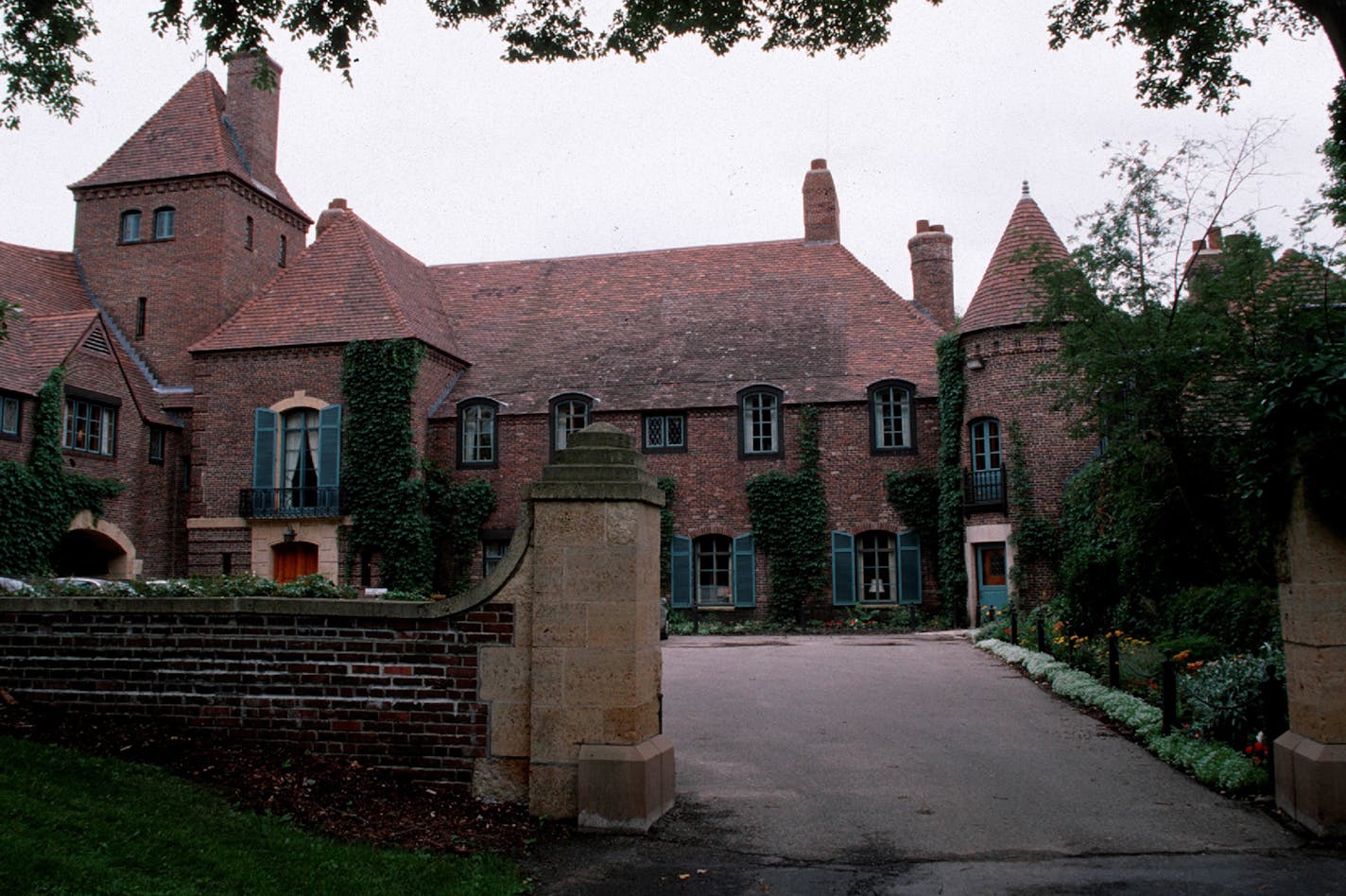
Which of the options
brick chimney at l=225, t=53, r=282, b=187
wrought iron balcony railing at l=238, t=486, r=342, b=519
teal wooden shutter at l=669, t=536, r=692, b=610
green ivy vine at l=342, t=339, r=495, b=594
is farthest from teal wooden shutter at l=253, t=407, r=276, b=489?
teal wooden shutter at l=669, t=536, r=692, b=610

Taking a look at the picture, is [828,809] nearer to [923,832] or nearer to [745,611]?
[923,832]

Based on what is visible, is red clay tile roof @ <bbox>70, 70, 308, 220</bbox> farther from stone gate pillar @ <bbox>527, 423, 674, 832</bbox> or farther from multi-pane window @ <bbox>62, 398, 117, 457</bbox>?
stone gate pillar @ <bbox>527, 423, 674, 832</bbox>

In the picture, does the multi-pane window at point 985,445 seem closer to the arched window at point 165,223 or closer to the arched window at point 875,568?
the arched window at point 875,568

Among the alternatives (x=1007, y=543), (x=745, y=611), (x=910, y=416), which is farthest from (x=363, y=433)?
(x=1007, y=543)

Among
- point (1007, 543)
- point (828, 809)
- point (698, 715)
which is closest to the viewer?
point (828, 809)

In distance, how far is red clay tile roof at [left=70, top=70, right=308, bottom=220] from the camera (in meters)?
29.5

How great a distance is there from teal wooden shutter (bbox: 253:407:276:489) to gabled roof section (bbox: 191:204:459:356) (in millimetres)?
1750

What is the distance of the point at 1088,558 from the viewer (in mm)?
17125

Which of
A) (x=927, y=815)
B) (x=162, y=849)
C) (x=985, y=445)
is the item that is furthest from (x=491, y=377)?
(x=162, y=849)

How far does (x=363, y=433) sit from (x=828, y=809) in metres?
20.5

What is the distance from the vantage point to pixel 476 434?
27.0 m

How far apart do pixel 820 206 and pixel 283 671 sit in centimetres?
2583

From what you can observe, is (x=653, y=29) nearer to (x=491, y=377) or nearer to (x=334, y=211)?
(x=491, y=377)

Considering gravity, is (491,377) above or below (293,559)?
above
